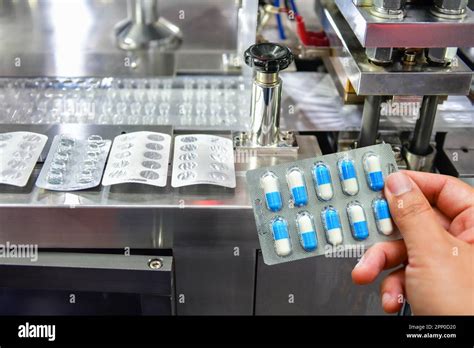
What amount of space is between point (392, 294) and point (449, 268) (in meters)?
0.09

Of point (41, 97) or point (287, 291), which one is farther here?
point (41, 97)

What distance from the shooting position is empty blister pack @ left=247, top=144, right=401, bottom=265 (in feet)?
2.34

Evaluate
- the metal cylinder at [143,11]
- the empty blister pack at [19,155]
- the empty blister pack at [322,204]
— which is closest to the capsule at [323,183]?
the empty blister pack at [322,204]

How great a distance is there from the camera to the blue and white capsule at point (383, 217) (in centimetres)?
72

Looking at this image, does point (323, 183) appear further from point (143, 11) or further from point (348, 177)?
point (143, 11)

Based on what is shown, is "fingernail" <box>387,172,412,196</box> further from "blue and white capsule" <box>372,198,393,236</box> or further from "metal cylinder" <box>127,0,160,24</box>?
"metal cylinder" <box>127,0,160,24</box>

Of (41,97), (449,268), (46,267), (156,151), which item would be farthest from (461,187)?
(41,97)

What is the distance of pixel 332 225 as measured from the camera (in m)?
0.71

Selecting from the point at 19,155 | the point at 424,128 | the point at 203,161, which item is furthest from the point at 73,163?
the point at 424,128

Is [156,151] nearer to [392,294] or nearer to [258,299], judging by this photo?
[258,299]

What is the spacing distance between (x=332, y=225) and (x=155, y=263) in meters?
0.24

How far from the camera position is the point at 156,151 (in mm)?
817

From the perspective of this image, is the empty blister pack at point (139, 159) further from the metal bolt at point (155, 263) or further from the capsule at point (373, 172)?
the capsule at point (373, 172)

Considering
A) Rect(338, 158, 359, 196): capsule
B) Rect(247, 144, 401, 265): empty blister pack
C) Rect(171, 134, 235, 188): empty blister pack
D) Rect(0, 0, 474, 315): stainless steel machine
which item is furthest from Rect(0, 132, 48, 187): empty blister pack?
Rect(338, 158, 359, 196): capsule
